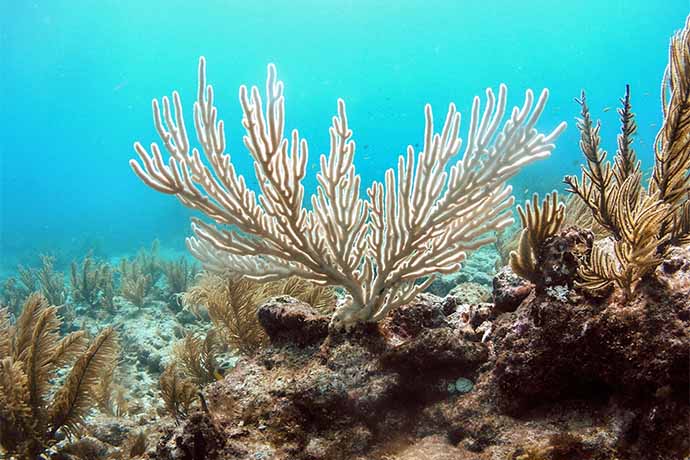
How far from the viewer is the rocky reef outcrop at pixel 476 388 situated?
70.4 inches

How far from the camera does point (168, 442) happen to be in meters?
2.16

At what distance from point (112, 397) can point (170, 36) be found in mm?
74870

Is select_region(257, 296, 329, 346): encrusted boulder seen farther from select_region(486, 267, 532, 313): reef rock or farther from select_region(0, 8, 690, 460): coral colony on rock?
Result: select_region(486, 267, 532, 313): reef rock

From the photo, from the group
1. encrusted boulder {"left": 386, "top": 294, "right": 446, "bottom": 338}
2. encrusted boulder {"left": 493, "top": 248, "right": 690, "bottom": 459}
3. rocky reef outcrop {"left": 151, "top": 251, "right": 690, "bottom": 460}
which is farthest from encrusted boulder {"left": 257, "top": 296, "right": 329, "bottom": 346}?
encrusted boulder {"left": 493, "top": 248, "right": 690, "bottom": 459}

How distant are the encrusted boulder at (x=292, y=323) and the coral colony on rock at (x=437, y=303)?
2 cm

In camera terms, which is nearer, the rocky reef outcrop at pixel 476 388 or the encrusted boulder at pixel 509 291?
the rocky reef outcrop at pixel 476 388

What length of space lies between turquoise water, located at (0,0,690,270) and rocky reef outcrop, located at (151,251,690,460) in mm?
44462

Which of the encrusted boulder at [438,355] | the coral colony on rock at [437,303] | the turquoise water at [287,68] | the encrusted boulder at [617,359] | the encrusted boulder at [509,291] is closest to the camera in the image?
the encrusted boulder at [617,359]

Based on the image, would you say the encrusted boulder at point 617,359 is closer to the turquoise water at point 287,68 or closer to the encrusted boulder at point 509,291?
the encrusted boulder at point 509,291

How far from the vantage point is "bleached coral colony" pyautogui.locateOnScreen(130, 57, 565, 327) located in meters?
2.20

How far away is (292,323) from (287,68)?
78.0 metres

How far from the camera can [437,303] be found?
10.3ft

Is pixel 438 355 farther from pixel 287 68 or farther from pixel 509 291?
pixel 287 68

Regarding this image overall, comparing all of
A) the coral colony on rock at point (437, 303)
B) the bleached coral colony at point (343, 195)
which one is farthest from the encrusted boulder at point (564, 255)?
the bleached coral colony at point (343, 195)
